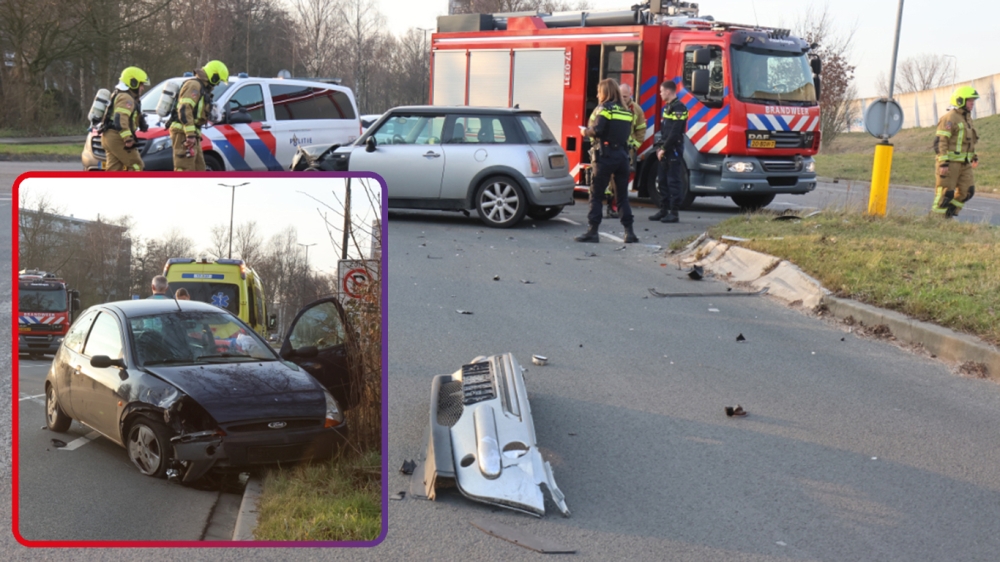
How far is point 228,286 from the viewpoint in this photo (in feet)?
4.35

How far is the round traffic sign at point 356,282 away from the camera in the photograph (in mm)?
1396

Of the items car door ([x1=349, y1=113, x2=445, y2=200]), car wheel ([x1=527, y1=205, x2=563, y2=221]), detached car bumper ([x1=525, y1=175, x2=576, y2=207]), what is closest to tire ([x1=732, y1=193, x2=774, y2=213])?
car wheel ([x1=527, y1=205, x2=563, y2=221])

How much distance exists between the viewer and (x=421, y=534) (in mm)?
3617

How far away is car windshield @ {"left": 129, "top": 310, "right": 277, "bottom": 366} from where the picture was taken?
1308 mm

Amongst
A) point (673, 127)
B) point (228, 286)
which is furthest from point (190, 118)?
point (228, 286)

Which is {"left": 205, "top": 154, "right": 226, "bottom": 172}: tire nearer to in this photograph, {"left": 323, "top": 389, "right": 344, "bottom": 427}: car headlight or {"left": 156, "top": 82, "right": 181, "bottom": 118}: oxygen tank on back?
{"left": 156, "top": 82, "right": 181, "bottom": 118}: oxygen tank on back

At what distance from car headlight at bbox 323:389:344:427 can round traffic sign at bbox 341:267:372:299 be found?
0.15m

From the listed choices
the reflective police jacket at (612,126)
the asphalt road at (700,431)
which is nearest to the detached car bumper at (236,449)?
the asphalt road at (700,431)

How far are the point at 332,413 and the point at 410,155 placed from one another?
40.2 ft

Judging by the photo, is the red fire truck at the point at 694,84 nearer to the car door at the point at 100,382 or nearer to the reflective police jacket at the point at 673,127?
the reflective police jacket at the point at 673,127

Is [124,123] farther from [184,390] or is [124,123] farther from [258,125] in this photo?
[184,390]

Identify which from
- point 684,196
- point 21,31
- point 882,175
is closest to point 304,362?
point 882,175

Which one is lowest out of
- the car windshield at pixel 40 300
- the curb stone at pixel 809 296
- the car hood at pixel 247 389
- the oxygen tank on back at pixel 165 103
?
the curb stone at pixel 809 296

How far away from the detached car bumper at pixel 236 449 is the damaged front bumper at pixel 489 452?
2634 millimetres
